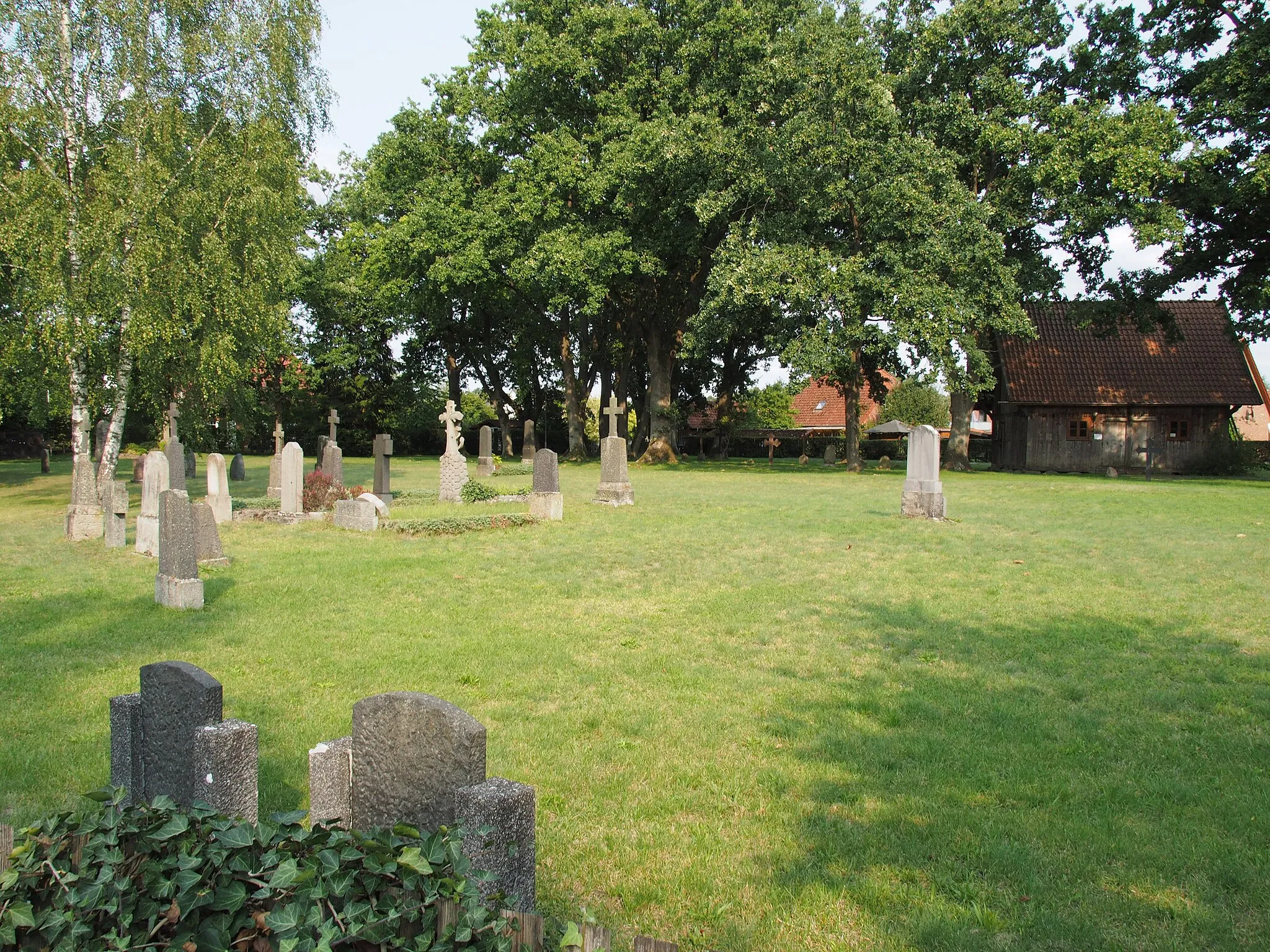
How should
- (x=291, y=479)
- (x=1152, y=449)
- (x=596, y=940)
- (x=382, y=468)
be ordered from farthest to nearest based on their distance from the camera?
(x=1152, y=449)
(x=382, y=468)
(x=291, y=479)
(x=596, y=940)

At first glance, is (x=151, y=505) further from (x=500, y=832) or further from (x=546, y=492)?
(x=500, y=832)

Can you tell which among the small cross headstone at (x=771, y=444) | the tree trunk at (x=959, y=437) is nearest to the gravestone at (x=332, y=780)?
the tree trunk at (x=959, y=437)

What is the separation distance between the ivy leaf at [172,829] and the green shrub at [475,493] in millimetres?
15710

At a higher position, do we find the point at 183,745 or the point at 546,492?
the point at 546,492

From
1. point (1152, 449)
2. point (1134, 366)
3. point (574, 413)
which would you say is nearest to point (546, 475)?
point (574, 413)

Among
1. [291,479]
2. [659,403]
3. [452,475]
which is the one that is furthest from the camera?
[659,403]

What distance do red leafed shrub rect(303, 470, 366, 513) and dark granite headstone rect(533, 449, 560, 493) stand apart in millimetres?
3161

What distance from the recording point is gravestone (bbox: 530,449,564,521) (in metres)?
15.5

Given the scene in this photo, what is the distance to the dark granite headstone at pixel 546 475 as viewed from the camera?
51.0ft

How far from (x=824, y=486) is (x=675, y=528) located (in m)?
10.6

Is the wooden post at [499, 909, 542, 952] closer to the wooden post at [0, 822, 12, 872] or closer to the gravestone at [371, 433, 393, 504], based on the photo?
the wooden post at [0, 822, 12, 872]

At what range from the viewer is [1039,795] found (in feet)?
14.3

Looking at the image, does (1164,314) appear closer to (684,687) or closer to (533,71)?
(533,71)

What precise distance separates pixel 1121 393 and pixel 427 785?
124 ft
